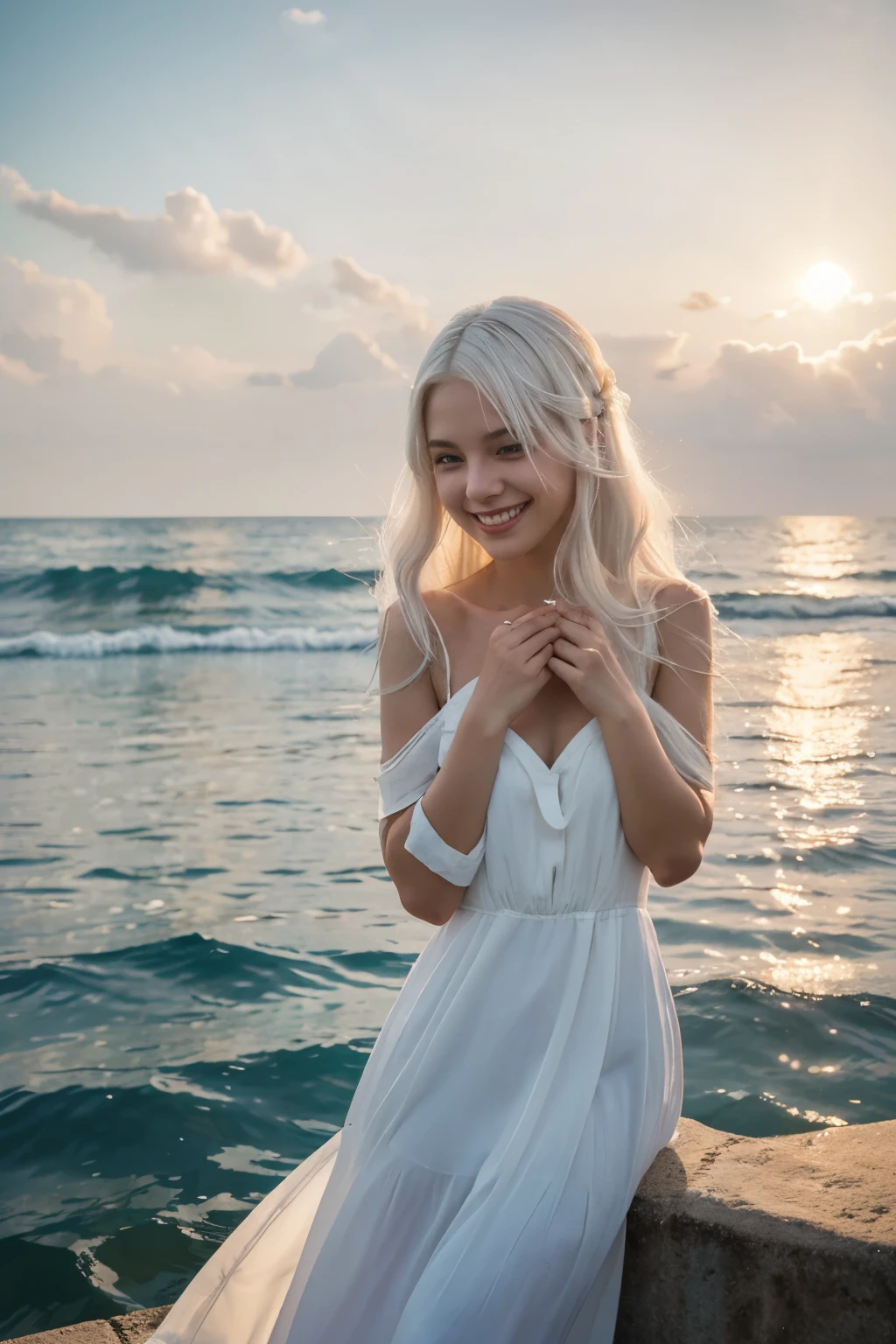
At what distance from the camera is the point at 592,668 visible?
6.79 feet

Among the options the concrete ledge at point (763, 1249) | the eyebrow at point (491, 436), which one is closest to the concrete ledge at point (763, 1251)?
the concrete ledge at point (763, 1249)

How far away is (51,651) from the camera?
19.9 metres

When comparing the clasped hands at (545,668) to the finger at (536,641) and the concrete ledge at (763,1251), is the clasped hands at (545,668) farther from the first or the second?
the concrete ledge at (763,1251)

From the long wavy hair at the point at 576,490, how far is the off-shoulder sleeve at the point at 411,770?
0.13m

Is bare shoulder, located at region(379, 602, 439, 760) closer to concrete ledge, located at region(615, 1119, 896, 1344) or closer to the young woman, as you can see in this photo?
the young woman

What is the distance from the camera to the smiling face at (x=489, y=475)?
215 cm

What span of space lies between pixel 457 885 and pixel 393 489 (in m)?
0.87

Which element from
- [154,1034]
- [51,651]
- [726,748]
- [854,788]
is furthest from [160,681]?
[154,1034]

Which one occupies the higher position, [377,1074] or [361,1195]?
[377,1074]

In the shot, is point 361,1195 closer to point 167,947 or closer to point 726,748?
point 167,947

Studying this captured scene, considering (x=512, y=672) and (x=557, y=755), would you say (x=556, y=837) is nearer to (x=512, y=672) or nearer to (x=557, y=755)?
(x=557, y=755)

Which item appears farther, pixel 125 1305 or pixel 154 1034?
pixel 154 1034

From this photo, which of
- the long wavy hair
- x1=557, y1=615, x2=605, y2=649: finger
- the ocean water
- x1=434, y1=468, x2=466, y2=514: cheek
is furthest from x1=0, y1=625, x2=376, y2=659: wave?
x1=557, y1=615, x2=605, y2=649: finger

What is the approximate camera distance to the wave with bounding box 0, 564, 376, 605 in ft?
81.0
